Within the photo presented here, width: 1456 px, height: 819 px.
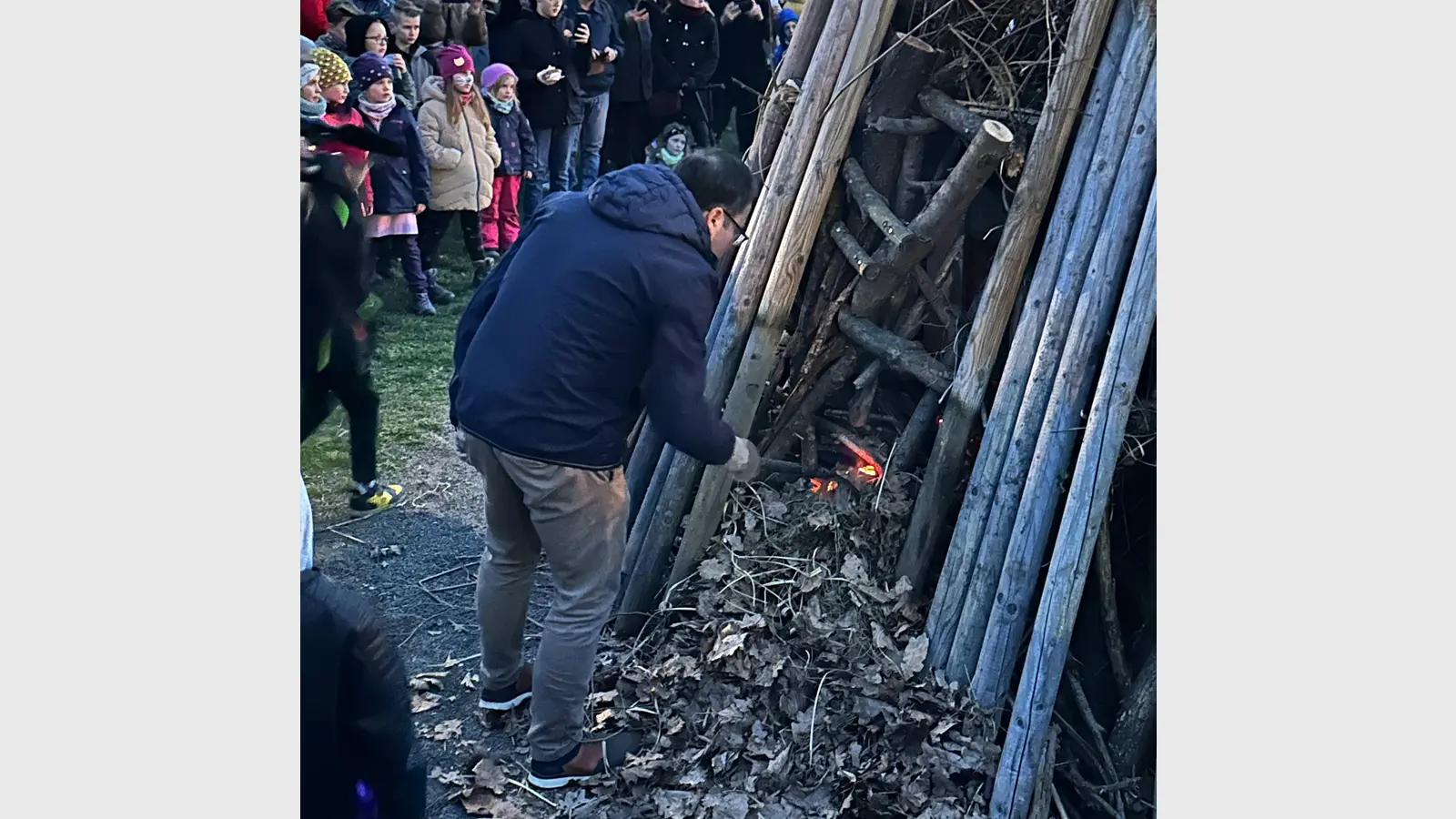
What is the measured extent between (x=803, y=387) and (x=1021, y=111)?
1225 mm

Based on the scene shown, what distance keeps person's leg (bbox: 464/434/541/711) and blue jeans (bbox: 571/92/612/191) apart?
5287 mm

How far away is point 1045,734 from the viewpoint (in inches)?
144

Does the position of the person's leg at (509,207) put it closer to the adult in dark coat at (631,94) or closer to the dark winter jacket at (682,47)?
the adult in dark coat at (631,94)

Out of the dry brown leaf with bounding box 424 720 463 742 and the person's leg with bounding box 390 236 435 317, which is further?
the person's leg with bounding box 390 236 435 317

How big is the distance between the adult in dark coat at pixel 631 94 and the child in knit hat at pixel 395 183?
3.15 meters

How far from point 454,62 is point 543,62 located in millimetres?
1831

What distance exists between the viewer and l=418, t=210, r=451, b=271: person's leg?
5.98 m

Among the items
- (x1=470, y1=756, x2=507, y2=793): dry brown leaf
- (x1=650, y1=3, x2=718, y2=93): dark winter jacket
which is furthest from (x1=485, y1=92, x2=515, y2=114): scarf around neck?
(x1=470, y1=756, x2=507, y2=793): dry brown leaf

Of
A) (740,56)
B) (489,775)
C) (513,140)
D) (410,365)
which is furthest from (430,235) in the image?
(740,56)

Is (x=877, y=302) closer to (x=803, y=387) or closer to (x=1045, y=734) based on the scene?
(x=803, y=387)

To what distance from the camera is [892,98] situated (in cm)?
452

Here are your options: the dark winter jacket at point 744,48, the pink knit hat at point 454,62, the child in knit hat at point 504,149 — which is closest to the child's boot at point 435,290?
the pink knit hat at point 454,62

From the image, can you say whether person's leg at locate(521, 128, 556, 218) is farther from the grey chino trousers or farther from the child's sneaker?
the grey chino trousers
